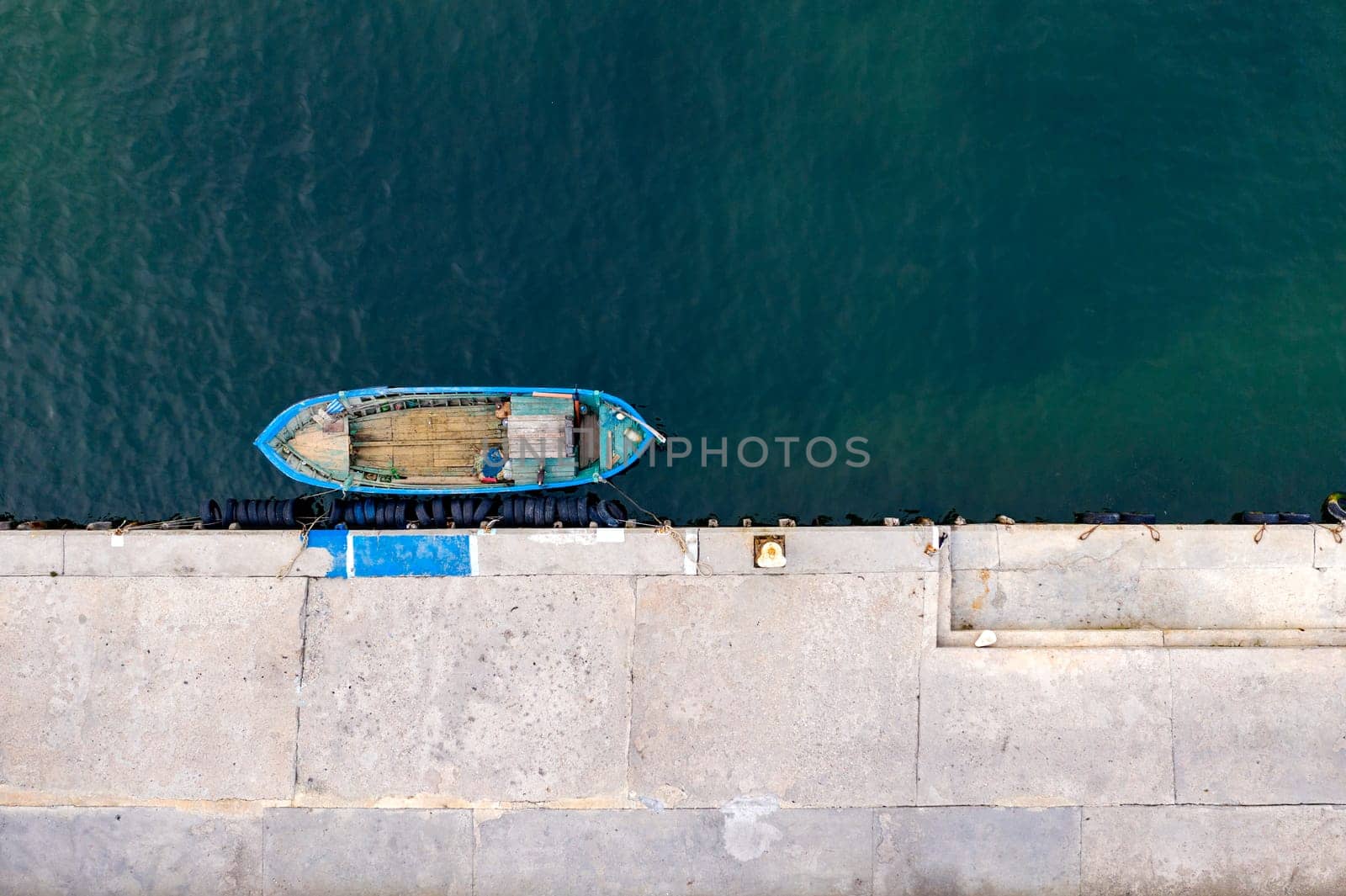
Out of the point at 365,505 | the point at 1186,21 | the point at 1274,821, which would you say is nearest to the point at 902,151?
the point at 1186,21

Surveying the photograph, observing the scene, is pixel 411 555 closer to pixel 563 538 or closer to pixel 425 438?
pixel 425 438

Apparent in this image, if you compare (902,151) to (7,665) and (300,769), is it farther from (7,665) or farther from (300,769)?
(7,665)

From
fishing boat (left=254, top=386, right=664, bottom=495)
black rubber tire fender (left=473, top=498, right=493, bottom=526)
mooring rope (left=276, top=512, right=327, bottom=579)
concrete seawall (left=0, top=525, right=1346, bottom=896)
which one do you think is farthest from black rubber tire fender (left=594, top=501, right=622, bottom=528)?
mooring rope (left=276, top=512, right=327, bottom=579)

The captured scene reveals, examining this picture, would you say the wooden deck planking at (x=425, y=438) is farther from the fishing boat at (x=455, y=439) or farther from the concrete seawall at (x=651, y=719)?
the concrete seawall at (x=651, y=719)

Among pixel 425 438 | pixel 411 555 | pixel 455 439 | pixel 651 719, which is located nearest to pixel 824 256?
pixel 455 439

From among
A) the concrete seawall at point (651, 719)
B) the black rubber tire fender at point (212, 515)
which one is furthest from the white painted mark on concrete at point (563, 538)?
the black rubber tire fender at point (212, 515)

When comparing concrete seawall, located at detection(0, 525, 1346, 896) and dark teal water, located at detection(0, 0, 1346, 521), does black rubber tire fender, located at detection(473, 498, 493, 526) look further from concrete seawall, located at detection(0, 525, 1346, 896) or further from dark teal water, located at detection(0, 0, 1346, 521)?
dark teal water, located at detection(0, 0, 1346, 521)
